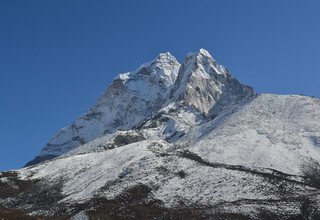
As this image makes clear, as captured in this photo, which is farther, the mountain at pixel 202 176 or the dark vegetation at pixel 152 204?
the mountain at pixel 202 176

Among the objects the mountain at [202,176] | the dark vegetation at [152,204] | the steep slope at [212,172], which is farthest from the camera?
the steep slope at [212,172]

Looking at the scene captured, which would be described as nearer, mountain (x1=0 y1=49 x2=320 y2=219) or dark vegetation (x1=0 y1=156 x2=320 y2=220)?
dark vegetation (x1=0 y1=156 x2=320 y2=220)

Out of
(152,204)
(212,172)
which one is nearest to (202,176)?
(212,172)

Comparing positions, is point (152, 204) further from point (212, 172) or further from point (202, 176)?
point (212, 172)

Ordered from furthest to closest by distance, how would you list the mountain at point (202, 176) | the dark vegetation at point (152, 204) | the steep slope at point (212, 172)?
the steep slope at point (212, 172), the mountain at point (202, 176), the dark vegetation at point (152, 204)

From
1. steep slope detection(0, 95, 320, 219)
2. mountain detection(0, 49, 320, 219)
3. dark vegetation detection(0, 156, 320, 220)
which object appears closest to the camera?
dark vegetation detection(0, 156, 320, 220)

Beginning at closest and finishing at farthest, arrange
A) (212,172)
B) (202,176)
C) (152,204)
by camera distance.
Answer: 1. (152,204)
2. (202,176)
3. (212,172)

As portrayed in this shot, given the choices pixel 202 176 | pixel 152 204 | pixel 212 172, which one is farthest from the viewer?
pixel 212 172

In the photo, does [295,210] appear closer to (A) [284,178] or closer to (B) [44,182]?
(A) [284,178]

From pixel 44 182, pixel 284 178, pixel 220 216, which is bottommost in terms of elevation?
pixel 220 216

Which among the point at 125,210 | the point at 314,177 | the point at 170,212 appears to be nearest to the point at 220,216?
the point at 170,212

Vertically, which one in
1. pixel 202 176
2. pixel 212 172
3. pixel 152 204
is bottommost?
pixel 152 204
